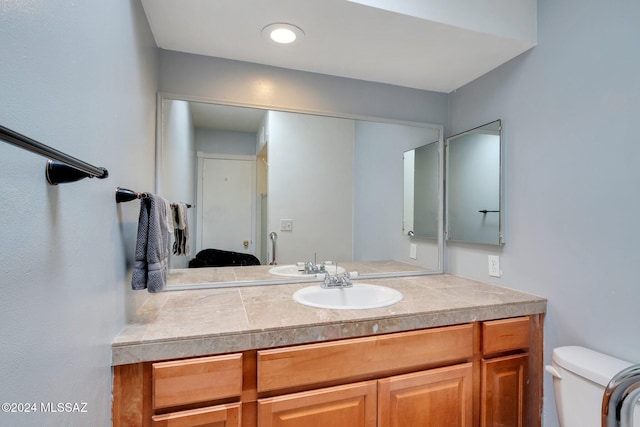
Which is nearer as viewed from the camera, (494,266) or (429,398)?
(429,398)

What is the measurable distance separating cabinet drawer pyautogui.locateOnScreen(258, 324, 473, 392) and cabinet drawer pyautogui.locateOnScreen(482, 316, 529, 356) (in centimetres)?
8

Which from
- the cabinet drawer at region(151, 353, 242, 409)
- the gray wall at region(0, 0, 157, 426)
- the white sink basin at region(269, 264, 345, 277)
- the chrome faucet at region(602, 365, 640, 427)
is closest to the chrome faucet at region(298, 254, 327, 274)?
the white sink basin at region(269, 264, 345, 277)

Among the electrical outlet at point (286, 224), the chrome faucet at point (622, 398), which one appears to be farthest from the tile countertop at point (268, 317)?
the chrome faucet at point (622, 398)

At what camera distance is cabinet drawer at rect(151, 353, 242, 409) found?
3.08 feet

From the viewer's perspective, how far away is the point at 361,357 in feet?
3.72

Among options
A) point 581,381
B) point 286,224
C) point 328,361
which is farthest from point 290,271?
point 581,381

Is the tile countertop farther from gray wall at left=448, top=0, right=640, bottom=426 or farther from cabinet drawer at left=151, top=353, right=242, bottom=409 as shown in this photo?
gray wall at left=448, top=0, right=640, bottom=426

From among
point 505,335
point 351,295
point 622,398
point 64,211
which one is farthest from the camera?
point 351,295

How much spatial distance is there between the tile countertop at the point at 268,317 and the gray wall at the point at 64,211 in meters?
0.12

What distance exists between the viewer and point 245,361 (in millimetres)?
1021

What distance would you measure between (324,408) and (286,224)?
0.92 metres

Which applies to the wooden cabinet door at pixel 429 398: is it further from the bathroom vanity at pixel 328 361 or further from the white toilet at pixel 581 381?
the white toilet at pixel 581 381

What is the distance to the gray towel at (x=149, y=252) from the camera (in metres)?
0.99

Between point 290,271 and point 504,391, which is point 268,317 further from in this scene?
point 504,391
